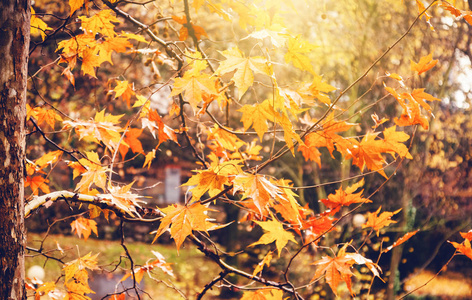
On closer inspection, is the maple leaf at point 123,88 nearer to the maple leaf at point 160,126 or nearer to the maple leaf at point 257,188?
the maple leaf at point 160,126

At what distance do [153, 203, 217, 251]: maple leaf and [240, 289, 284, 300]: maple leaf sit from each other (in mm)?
681

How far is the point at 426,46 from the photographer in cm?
534

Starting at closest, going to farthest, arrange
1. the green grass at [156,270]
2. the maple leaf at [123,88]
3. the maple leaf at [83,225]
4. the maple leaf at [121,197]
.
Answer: the maple leaf at [121,197] → the maple leaf at [123,88] → the maple leaf at [83,225] → the green grass at [156,270]

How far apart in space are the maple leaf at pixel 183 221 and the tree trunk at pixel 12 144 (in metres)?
0.50

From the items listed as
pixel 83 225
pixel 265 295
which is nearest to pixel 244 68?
pixel 265 295

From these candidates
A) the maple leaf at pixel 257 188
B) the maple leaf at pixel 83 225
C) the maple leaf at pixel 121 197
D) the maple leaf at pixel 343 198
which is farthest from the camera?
the maple leaf at pixel 83 225

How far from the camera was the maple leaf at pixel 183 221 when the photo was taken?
1376 mm

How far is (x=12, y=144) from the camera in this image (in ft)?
4.52

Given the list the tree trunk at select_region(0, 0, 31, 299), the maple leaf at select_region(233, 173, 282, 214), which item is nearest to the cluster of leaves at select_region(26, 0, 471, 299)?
the maple leaf at select_region(233, 173, 282, 214)

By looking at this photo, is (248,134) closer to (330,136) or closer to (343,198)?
(330,136)

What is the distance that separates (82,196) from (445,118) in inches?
226

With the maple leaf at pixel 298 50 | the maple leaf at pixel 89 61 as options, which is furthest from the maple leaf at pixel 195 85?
the maple leaf at pixel 89 61

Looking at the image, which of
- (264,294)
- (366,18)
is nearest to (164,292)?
(366,18)

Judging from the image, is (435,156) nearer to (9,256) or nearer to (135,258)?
(9,256)
